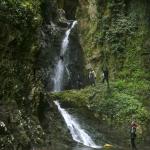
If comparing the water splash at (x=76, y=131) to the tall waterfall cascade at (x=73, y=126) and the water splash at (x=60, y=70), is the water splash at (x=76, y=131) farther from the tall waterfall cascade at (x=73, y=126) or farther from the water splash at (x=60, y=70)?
the water splash at (x=60, y=70)

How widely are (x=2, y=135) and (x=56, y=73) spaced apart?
1885 cm

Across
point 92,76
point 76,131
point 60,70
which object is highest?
point 60,70

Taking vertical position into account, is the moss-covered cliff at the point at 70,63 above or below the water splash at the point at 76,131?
above

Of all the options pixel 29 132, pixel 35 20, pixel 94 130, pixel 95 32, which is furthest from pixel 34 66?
pixel 95 32

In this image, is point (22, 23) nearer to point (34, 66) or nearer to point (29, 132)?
point (34, 66)

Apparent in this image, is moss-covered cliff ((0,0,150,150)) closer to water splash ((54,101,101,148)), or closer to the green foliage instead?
the green foliage

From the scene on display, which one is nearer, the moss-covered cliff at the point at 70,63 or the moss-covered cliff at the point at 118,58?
the moss-covered cliff at the point at 70,63

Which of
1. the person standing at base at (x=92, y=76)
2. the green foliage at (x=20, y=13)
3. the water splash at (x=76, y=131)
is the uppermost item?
the green foliage at (x=20, y=13)

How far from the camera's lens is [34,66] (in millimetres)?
25172

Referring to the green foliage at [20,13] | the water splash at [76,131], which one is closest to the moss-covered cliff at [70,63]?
the green foliage at [20,13]

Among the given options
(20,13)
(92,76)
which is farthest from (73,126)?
(92,76)

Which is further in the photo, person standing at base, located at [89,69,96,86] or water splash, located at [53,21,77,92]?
person standing at base, located at [89,69,96,86]

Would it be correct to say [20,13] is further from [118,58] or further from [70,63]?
[70,63]


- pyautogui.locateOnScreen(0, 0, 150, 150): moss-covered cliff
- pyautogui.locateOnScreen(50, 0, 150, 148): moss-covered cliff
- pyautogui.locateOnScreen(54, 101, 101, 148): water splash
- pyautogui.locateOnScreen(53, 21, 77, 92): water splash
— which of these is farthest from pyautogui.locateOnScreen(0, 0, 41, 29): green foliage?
pyautogui.locateOnScreen(53, 21, 77, 92): water splash
